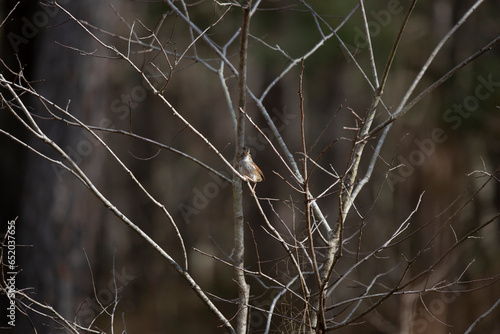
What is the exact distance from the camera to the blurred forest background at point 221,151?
6.18 metres

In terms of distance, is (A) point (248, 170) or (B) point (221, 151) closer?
(A) point (248, 170)

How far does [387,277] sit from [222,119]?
6.12 m

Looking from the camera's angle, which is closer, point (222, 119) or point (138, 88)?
point (138, 88)

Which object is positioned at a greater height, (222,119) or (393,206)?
(222,119)

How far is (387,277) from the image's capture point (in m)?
10.4

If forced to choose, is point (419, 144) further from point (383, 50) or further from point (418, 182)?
point (383, 50)

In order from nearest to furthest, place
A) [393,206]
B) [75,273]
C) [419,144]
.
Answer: [75,273] < [419,144] < [393,206]

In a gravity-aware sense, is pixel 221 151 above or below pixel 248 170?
below

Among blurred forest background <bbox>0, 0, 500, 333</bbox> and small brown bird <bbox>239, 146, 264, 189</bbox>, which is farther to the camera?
blurred forest background <bbox>0, 0, 500, 333</bbox>

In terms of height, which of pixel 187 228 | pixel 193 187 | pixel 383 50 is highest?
pixel 383 50

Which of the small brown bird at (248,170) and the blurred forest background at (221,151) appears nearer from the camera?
the small brown bird at (248,170)

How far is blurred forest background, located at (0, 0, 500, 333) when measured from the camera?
6176mm

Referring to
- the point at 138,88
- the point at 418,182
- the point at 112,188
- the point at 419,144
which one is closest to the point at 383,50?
the point at 419,144

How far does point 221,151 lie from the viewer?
12.5 m
